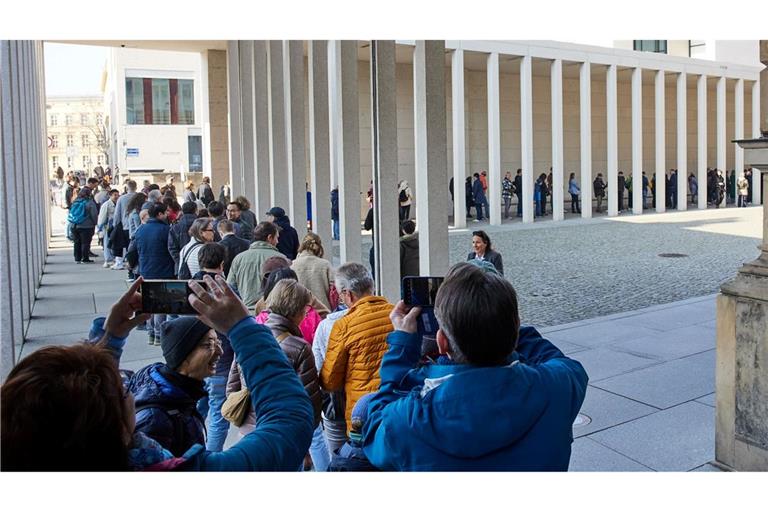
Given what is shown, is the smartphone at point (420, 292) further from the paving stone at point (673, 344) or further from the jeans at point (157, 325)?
the paving stone at point (673, 344)

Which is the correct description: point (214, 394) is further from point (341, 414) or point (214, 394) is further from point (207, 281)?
point (207, 281)

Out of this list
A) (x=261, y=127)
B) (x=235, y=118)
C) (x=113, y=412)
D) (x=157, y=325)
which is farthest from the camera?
(x=235, y=118)

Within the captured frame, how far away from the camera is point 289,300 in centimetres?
395

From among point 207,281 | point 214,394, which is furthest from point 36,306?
point 207,281

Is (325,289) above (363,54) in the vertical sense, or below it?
below

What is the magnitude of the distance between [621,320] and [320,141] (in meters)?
5.23

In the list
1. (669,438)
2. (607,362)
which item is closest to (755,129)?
(607,362)

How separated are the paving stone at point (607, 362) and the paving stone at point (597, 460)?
1.64m

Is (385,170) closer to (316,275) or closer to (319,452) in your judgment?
(316,275)

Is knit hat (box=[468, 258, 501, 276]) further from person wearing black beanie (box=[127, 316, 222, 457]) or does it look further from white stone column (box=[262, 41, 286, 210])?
white stone column (box=[262, 41, 286, 210])

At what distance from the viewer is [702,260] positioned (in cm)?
1541

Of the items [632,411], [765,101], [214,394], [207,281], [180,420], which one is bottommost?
[632,411]

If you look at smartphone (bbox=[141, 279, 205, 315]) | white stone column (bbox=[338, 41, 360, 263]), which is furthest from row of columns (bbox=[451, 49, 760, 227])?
smartphone (bbox=[141, 279, 205, 315])

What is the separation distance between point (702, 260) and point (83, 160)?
9632cm
